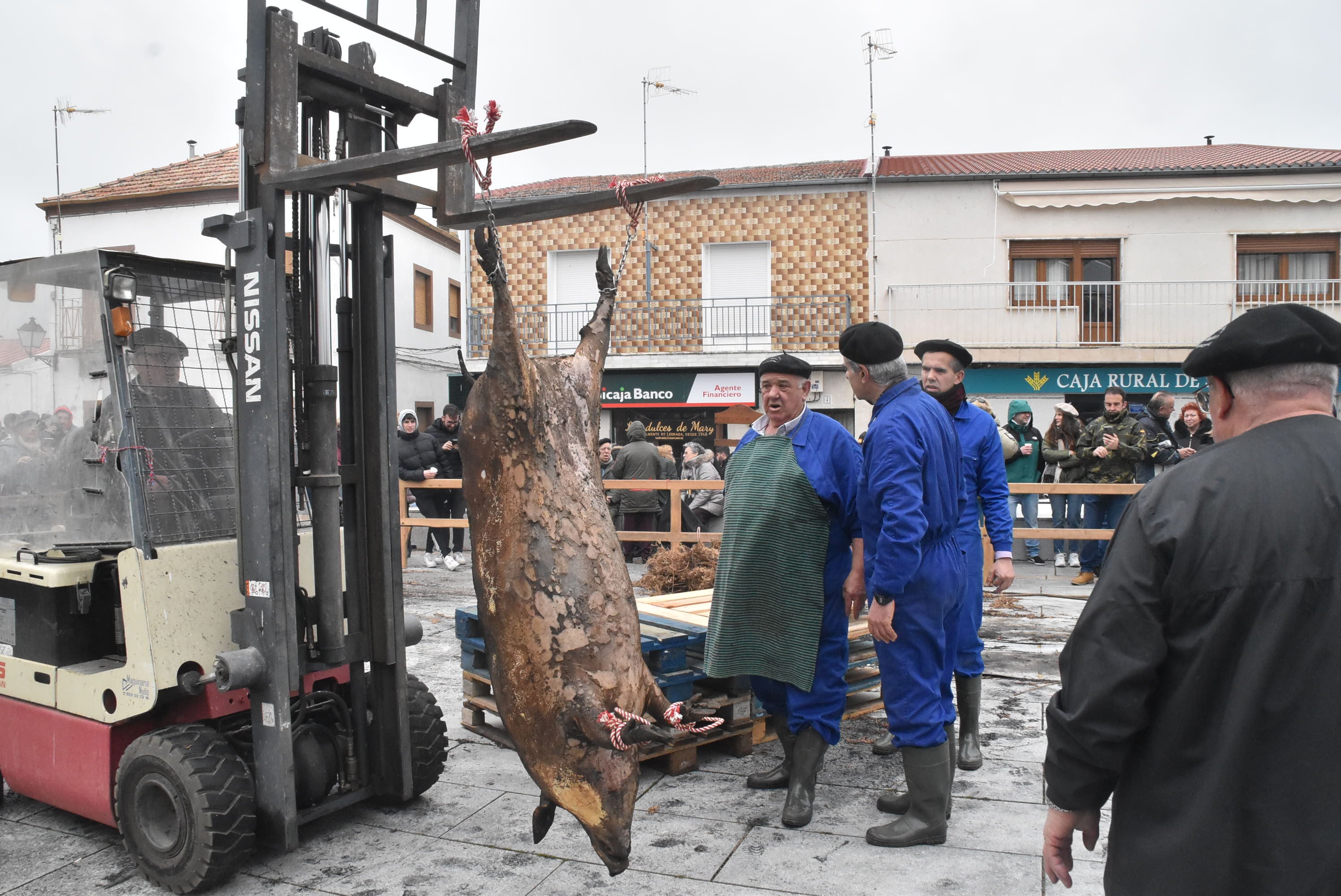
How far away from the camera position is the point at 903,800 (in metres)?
4.32

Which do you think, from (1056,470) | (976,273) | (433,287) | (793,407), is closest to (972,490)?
(793,407)

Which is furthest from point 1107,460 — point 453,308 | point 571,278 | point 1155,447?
point 453,308

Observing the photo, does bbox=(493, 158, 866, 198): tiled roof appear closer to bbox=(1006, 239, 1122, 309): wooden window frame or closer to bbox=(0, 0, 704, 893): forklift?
bbox=(1006, 239, 1122, 309): wooden window frame

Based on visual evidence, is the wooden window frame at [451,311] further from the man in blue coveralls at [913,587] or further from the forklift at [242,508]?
the man in blue coveralls at [913,587]

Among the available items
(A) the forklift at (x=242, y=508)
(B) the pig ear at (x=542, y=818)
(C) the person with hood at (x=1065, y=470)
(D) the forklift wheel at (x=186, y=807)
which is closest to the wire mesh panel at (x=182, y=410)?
(A) the forklift at (x=242, y=508)

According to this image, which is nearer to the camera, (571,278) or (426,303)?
(571,278)

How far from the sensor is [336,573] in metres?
3.94

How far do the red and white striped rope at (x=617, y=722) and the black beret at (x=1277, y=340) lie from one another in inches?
63.4

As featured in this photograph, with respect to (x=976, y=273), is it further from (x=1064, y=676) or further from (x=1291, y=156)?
(x=1064, y=676)

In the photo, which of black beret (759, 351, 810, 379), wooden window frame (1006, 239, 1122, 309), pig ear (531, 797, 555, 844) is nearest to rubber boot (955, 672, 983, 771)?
black beret (759, 351, 810, 379)

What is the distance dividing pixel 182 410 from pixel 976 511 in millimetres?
3751

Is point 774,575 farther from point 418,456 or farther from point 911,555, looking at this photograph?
point 418,456

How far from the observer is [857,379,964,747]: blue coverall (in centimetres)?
389

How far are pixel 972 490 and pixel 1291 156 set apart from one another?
70.0 feet
